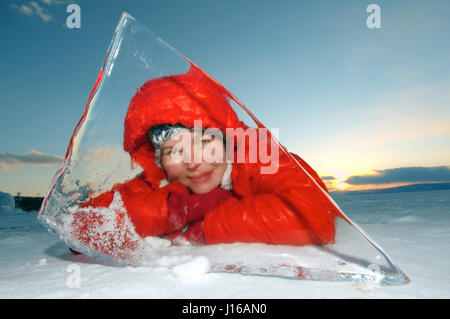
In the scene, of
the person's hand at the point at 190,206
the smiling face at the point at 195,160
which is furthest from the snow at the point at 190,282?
the smiling face at the point at 195,160

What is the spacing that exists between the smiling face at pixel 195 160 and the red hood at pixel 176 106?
0.22 feet

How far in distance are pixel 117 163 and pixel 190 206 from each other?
0.34 meters

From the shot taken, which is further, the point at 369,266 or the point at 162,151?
the point at 162,151

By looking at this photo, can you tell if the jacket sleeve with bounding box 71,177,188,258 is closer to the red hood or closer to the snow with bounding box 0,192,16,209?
the red hood

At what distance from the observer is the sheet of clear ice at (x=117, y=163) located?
2.31 ft

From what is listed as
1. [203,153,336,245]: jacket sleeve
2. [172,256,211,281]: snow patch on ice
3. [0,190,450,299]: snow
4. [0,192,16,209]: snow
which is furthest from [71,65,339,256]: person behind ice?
[0,192,16,209]: snow

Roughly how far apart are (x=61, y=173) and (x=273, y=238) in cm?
68

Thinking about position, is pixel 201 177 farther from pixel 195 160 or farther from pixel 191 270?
pixel 191 270

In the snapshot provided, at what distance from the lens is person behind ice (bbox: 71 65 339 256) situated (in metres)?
0.83

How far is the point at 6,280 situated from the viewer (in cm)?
70

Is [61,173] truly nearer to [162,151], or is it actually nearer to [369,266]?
[162,151]

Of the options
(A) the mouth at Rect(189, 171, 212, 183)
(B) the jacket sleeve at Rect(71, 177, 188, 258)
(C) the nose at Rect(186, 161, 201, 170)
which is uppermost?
(C) the nose at Rect(186, 161, 201, 170)

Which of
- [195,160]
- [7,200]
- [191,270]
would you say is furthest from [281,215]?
[7,200]
